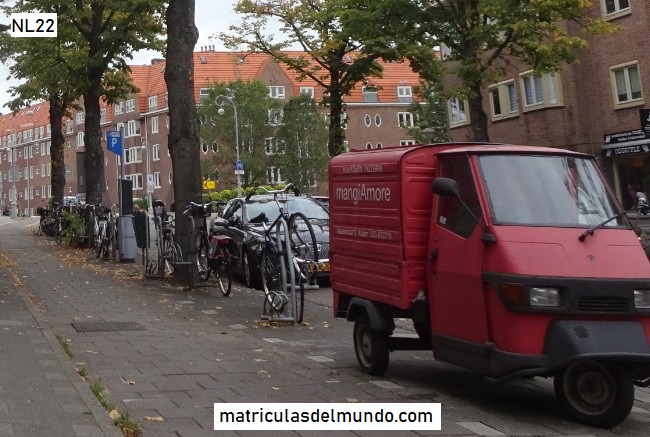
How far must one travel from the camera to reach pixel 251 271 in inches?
664

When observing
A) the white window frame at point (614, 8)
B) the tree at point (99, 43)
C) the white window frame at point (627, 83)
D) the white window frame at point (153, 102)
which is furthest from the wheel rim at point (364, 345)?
the white window frame at point (153, 102)

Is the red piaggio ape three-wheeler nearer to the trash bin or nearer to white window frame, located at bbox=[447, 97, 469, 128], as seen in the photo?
the trash bin

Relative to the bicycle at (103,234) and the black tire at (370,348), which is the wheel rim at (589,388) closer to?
the black tire at (370,348)

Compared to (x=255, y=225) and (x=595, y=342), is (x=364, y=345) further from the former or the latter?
(x=255, y=225)

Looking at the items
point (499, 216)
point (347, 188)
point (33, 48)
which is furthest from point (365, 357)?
point (33, 48)

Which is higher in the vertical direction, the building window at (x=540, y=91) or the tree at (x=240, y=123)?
the tree at (x=240, y=123)

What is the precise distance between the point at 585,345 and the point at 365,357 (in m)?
2.81

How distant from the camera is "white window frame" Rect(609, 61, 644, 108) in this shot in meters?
34.1

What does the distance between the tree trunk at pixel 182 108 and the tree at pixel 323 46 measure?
42.4 feet

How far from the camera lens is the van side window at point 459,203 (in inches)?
267

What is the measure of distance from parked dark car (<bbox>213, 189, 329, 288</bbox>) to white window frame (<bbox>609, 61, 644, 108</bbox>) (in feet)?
67.7

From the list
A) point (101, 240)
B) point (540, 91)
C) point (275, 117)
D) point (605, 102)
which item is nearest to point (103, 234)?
point (101, 240)

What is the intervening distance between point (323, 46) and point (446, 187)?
2658 centimetres

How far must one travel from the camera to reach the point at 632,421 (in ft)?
21.3
